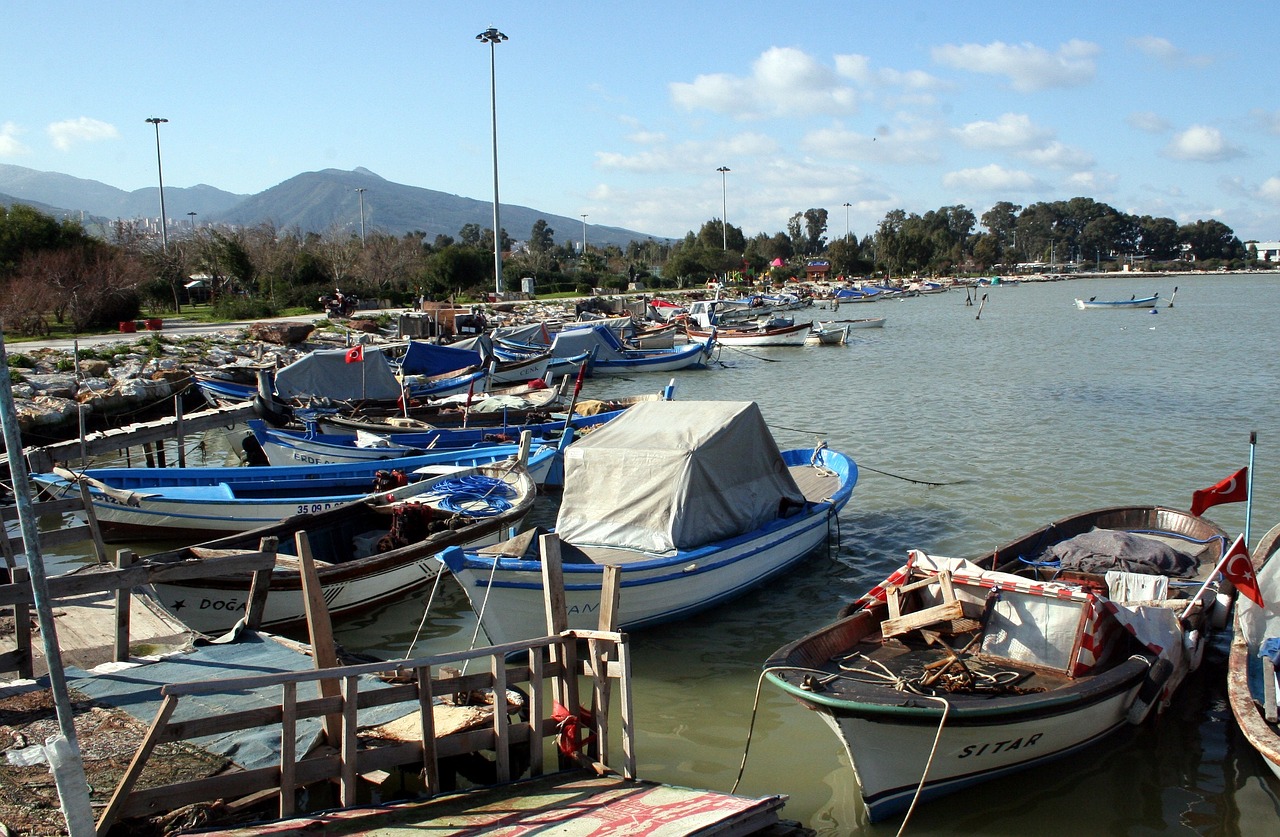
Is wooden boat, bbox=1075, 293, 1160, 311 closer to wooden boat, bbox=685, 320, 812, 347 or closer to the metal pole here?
wooden boat, bbox=685, 320, 812, 347

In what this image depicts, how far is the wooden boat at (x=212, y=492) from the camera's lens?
46.7ft

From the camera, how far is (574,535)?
11562mm

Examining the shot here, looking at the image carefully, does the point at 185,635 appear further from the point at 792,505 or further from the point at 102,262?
the point at 102,262

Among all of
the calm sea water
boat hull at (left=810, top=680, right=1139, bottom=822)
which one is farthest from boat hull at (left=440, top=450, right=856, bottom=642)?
boat hull at (left=810, top=680, right=1139, bottom=822)

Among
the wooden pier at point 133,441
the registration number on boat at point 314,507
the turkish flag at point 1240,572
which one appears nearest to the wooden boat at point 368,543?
the registration number on boat at point 314,507

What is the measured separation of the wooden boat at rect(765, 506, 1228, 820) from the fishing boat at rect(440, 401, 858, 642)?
8.45 ft

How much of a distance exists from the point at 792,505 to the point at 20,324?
32979 mm

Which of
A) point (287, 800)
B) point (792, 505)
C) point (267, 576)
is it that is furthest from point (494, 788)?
point (792, 505)

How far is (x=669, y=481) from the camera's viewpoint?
11.2m

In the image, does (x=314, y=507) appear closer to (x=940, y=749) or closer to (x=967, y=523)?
(x=940, y=749)

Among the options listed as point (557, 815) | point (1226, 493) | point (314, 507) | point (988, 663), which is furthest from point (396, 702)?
point (1226, 493)

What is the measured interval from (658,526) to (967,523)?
24.4ft

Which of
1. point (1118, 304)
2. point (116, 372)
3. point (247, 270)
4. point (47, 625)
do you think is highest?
→ point (247, 270)

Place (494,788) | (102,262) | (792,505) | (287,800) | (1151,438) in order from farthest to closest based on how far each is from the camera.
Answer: (102,262) → (1151,438) → (792,505) → (494,788) → (287,800)
